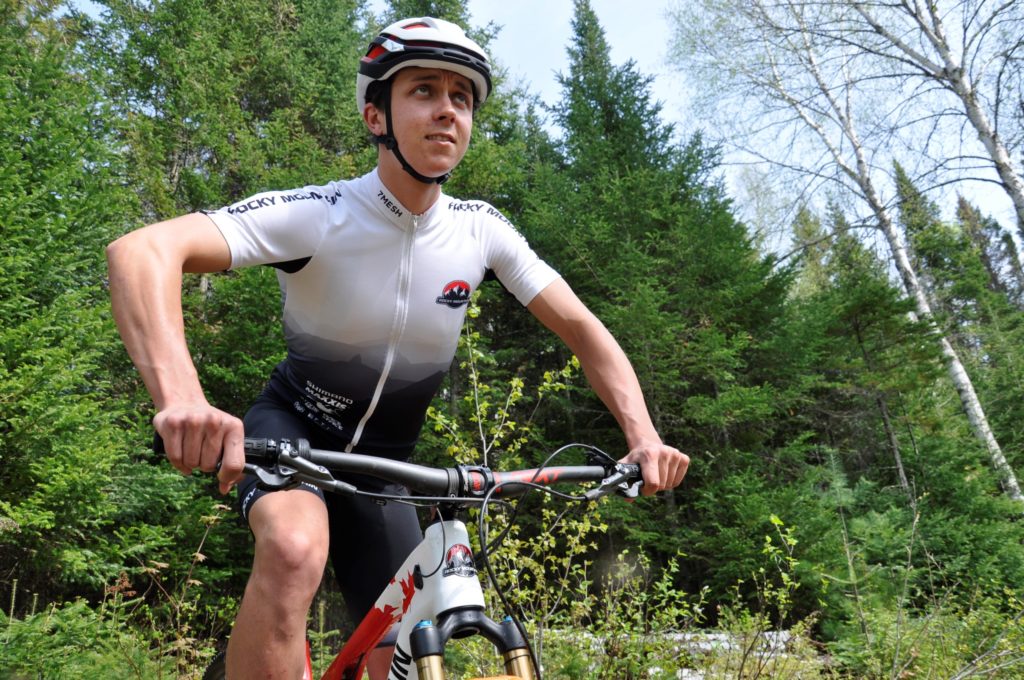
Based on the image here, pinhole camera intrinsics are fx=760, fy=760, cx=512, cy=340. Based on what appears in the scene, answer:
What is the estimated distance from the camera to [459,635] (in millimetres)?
1619

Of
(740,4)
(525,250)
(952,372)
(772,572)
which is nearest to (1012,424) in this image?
(952,372)

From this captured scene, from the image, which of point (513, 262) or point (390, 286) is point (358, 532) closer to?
point (390, 286)

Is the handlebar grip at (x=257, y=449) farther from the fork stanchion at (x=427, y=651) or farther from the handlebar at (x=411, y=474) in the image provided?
the fork stanchion at (x=427, y=651)

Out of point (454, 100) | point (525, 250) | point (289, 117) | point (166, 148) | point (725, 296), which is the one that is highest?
point (289, 117)

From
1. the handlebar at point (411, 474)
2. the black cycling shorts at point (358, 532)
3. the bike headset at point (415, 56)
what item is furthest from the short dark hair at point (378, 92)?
the handlebar at point (411, 474)

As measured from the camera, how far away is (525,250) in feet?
8.77

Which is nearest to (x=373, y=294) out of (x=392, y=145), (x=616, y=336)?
(x=392, y=145)

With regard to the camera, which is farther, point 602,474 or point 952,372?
point 952,372

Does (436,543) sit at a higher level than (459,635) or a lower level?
higher

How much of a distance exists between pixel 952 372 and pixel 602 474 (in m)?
14.2

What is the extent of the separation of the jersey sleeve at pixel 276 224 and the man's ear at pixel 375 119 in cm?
26

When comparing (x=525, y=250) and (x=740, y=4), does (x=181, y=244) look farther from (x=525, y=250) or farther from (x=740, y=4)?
(x=740, y=4)

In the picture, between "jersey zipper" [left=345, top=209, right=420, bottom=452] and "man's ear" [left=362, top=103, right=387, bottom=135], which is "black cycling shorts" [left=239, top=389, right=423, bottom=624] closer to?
"jersey zipper" [left=345, top=209, right=420, bottom=452]

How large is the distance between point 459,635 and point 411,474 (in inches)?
14.1
